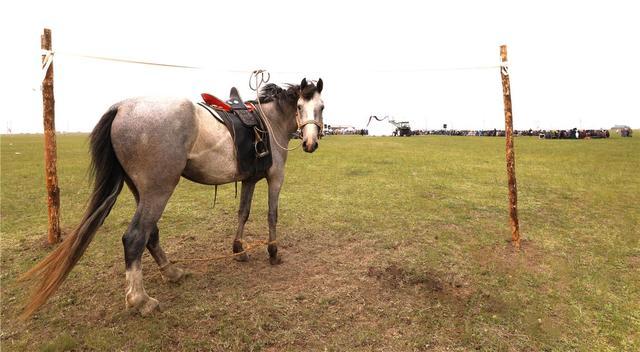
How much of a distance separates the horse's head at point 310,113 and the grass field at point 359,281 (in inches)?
83.4

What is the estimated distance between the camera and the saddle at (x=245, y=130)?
4.87 m

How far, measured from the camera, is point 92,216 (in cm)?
405

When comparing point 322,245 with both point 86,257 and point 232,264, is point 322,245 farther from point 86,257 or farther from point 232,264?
point 86,257

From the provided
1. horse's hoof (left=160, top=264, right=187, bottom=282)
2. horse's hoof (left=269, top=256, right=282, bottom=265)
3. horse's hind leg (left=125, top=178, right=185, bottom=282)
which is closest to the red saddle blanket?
horse's hind leg (left=125, top=178, right=185, bottom=282)

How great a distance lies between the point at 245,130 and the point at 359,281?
2.85 m

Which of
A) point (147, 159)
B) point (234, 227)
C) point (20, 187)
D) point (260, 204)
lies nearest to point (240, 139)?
point (147, 159)

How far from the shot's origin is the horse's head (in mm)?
5133

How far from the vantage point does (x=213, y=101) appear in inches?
195

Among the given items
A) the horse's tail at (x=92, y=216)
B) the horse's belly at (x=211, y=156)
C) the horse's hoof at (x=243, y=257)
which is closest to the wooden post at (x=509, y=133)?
the horse's belly at (x=211, y=156)

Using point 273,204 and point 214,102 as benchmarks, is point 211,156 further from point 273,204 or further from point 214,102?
point 273,204

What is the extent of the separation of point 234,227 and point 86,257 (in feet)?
9.09

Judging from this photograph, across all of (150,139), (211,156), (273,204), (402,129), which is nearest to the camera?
Result: (150,139)

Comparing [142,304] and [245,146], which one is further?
[245,146]

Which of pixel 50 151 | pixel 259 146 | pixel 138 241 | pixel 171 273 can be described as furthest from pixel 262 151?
pixel 50 151
